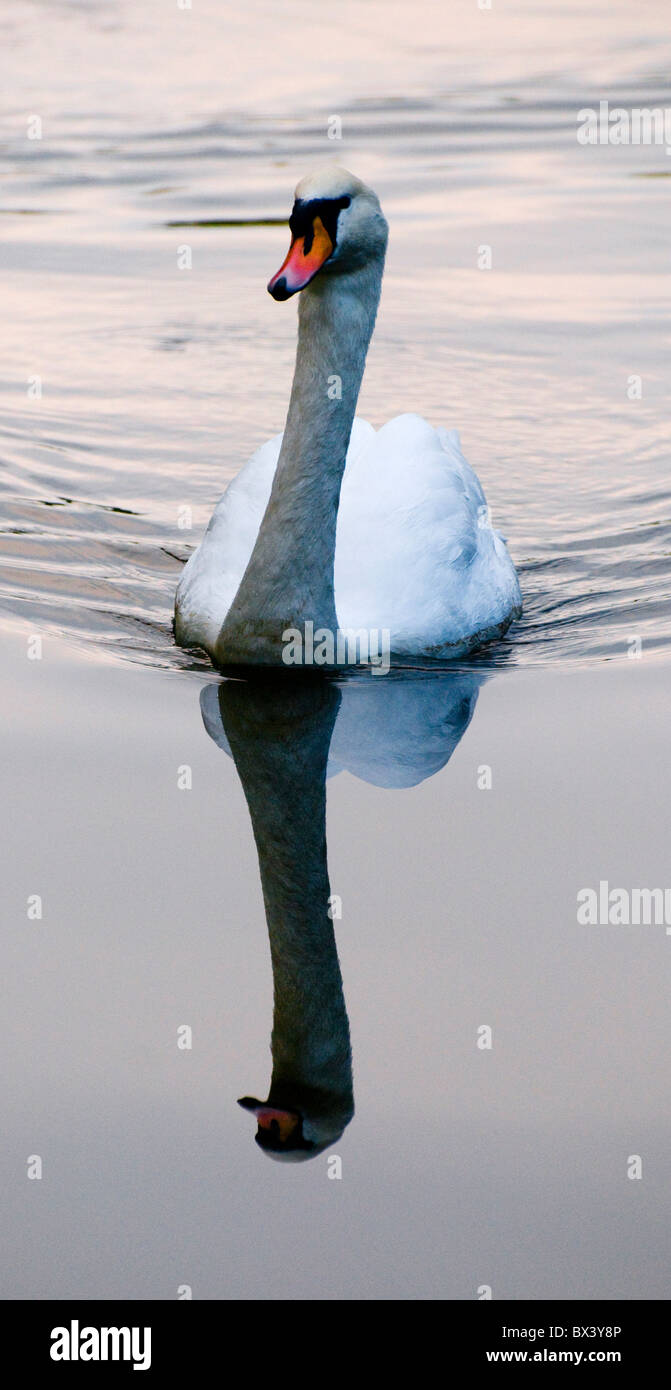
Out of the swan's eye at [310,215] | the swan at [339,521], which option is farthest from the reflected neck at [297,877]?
the swan's eye at [310,215]

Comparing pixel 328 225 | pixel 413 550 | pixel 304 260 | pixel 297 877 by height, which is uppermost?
pixel 328 225

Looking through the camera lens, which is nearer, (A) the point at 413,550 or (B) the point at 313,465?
(B) the point at 313,465

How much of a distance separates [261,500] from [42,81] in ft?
43.9

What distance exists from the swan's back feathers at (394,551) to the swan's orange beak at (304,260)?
1.37 meters

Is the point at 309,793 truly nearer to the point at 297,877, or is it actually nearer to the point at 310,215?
the point at 297,877

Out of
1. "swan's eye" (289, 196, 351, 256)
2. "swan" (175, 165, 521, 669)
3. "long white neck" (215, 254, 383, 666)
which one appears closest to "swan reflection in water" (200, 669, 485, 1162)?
"swan" (175, 165, 521, 669)

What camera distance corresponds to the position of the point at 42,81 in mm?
20094

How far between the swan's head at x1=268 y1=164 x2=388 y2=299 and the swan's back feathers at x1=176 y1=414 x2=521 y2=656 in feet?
3.99

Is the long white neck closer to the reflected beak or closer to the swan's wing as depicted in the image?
the swan's wing

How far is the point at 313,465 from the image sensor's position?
7.41m

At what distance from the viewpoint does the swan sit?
23.3ft

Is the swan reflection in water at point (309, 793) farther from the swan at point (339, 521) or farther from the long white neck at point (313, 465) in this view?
the long white neck at point (313, 465)

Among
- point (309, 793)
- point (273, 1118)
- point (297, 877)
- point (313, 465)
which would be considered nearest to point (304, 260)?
point (313, 465)

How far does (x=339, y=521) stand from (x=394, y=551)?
0.96 feet
